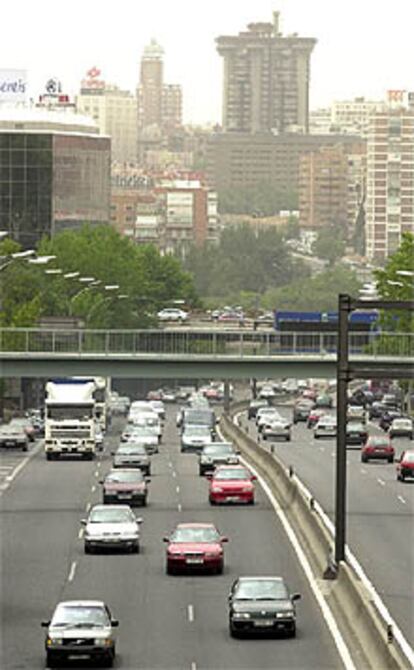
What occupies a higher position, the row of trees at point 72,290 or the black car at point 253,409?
the row of trees at point 72,290

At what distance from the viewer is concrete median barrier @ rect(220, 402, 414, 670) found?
42.6m

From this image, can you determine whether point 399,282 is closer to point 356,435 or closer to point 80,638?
point 356,435

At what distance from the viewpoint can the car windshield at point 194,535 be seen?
2355 inches

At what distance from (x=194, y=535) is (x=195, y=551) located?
759 millimetres

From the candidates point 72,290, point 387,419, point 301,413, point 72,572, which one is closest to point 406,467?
point 72,572

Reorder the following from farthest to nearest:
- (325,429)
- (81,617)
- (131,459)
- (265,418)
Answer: (265,418) < (325,429) < (131,459) < (81,617)

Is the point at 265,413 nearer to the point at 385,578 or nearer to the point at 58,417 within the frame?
the point at 58,417

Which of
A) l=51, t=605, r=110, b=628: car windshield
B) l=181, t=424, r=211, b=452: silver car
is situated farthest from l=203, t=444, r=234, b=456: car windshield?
l=51, t=605, r=110, b=628: car windshield

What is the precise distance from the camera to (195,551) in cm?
5950

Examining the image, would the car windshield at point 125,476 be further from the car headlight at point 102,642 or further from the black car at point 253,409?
the black car at point 253,409

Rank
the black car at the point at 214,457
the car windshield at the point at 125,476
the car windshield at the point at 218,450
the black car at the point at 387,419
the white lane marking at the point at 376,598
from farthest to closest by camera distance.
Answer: the black car at the point at 387,419, the car windshield at the point at 218,450, the black car at the point at 214,457, the car windshield at the point at 125,476, the white lane marking at the point at 376,598

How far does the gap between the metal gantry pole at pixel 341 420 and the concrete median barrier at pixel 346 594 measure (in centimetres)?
71

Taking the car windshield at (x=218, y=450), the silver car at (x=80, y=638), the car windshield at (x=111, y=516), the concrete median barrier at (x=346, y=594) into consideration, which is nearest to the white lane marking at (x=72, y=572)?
the car windshield at (x=111, y=516)

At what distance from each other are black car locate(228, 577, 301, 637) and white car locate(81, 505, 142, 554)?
667 inches
